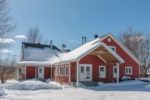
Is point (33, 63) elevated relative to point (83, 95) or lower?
elevated

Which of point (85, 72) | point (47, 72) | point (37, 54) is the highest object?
point (37, 54)

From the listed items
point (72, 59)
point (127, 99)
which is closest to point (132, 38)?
point (72, 59)

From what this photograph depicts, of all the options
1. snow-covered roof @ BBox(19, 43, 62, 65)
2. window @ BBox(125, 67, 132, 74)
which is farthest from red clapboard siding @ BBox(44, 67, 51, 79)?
window @ BBox(125, 67, 132, 74)

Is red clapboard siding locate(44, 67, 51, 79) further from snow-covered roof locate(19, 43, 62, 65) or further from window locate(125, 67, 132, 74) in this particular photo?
window locate(125, 67, 132, 74)

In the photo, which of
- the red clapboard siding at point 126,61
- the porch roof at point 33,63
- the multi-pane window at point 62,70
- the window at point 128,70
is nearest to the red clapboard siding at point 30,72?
the porch roof at point 33,63

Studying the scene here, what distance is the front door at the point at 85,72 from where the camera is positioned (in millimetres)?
32781

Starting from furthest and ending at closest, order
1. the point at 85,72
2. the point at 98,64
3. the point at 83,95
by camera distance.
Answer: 1. the point at 98,64
2. the point at 85,72
3. the point at 83,95

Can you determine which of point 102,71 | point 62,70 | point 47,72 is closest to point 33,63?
point 47,72

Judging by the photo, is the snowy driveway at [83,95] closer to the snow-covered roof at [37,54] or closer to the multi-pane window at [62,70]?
the multi-pane window at [62,70]

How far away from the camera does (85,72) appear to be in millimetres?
33125

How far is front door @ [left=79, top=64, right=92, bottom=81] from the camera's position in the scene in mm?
32781

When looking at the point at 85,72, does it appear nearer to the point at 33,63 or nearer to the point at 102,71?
the point at 102,71

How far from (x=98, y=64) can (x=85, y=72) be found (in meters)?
2.09

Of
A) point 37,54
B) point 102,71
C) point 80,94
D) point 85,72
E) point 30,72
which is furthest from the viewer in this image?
point 37,54
